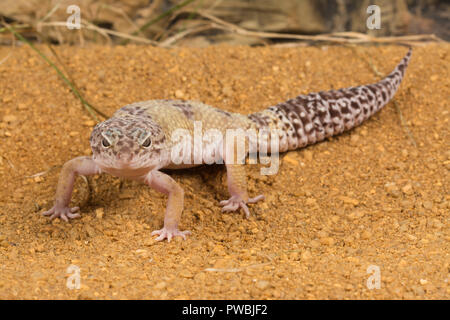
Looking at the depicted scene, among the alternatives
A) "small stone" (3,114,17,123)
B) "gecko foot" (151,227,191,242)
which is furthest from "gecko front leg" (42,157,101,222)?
"small stone" (3,114,17,123)

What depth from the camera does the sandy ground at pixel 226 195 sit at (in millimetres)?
2793

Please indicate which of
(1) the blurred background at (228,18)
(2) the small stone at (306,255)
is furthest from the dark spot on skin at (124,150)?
(1) the blurred background at (228,18)

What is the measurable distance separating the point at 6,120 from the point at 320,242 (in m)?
3.34

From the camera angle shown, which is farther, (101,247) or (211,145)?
(211,145)

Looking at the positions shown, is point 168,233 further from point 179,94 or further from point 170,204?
point 179,94

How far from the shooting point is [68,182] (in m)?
3.71

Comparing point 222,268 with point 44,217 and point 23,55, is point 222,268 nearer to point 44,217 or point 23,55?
point 44,217

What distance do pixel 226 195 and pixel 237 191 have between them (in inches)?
10.1

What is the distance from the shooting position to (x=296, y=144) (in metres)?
4.55

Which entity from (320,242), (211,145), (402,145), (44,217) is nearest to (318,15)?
(402,145)

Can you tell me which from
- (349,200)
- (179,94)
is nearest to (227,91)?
(179,94)

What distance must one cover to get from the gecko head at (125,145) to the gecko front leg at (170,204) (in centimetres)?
13

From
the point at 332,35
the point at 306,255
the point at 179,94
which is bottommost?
the point at 306,255
